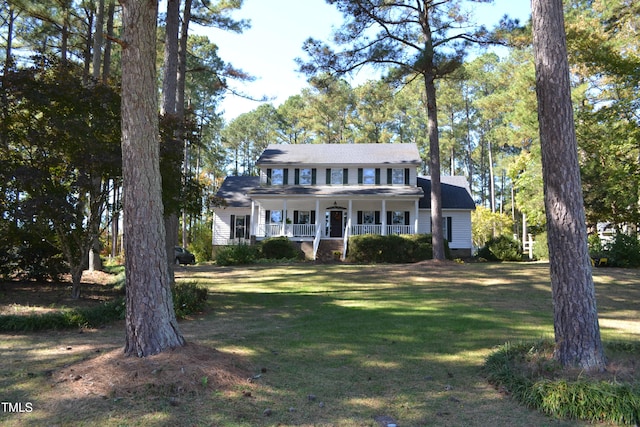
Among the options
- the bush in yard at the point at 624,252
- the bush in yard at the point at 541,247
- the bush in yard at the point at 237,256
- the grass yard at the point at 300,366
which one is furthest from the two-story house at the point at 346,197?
the grass yard at the point at 300,366

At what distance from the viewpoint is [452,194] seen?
94.2 ft

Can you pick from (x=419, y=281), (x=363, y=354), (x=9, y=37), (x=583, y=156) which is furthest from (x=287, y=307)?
(x=583, y=156)

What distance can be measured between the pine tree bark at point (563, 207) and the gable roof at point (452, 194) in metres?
22.2

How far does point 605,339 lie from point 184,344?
626 centimetres

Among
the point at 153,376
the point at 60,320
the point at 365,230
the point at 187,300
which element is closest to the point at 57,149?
the point at 60,320

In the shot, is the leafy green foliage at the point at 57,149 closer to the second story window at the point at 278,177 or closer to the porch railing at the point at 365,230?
the porch railing at the point at 365,230

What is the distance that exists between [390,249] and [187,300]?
1391 centimetres

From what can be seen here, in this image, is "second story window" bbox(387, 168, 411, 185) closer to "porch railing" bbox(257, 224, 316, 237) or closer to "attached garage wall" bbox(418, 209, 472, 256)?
"attached garage wall" bbox(418, 209, 472, 256)

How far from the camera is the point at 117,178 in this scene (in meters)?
10.0

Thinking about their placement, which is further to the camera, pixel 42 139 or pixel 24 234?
pixel 24 234

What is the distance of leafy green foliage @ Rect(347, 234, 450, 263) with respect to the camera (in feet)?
70.9

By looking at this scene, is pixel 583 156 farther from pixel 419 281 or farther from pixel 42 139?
pixel 42 139

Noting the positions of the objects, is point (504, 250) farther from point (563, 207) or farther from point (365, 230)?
point (563, 207)

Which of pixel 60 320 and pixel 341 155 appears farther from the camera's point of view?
pixel 341 155
